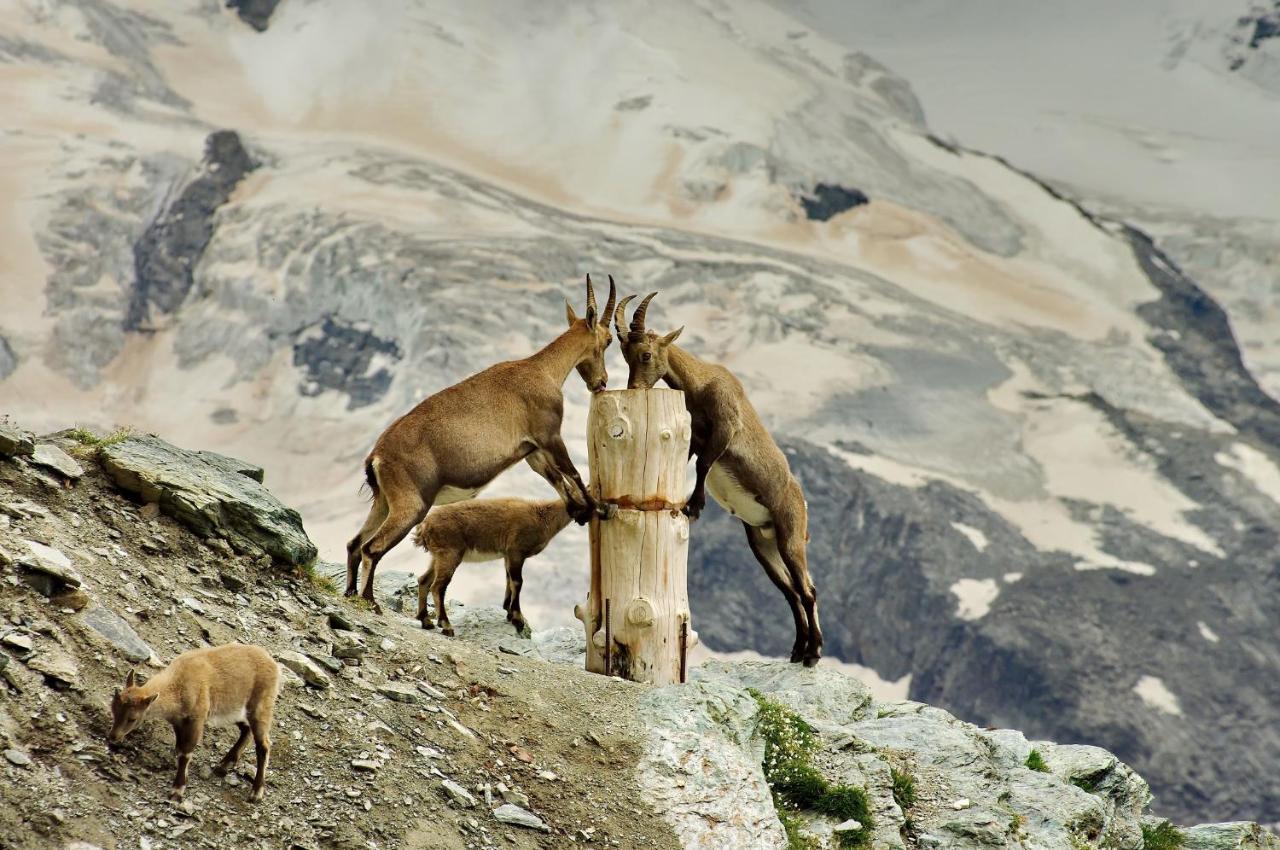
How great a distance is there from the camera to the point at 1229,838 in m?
19.4

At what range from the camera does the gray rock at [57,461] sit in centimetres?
1501

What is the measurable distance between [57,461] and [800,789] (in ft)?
29.5

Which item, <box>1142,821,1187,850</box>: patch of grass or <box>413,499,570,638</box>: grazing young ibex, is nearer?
<box>1142,821,1187,850</box>: patch of grass

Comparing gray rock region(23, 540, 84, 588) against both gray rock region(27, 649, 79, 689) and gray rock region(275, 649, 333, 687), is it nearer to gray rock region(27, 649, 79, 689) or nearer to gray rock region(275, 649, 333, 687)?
gray rock region(27, 649, 79, 689)

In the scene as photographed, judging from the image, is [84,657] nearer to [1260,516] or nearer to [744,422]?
[744,422]

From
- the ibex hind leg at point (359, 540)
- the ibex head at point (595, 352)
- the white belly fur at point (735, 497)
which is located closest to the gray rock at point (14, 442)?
the ibex hind leg at point (359, 540)

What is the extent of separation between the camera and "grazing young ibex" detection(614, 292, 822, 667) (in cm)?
1866

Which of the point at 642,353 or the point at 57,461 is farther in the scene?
the point at 642,353

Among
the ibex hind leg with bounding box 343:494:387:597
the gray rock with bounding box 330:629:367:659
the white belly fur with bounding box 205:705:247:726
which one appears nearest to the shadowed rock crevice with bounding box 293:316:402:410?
the ibex hind leg with bounding box 343:494:387:597

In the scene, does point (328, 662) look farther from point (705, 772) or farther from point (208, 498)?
point (705, 772)

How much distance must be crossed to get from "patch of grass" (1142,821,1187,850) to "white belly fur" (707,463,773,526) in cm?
→ 664

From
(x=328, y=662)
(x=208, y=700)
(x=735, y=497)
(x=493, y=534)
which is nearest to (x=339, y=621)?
(x=328, y=662)

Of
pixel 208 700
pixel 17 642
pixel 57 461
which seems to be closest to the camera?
pixel 208 700

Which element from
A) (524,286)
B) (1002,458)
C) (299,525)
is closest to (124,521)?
(299,525)
